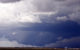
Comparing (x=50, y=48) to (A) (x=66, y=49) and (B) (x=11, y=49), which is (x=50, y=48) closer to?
(A) (x=66, y=49)

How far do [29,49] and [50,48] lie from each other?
106cm

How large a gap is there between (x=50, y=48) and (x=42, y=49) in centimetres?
42

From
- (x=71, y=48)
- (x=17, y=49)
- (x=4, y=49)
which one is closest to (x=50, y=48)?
(x=71, y=48)

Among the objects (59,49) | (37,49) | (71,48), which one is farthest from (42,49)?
(71,48)

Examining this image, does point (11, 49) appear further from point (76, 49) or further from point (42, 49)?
point (76, 49)

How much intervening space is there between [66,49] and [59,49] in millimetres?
380

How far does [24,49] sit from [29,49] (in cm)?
25

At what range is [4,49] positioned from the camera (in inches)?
322

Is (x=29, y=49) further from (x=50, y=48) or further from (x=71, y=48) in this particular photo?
(x=71, y=48)

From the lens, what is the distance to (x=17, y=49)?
823cm

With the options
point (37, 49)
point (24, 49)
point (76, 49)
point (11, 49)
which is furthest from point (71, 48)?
point (11, 49)

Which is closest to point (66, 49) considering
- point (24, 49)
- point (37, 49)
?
point (37, 49)

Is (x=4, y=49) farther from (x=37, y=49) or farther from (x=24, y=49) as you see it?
(x=37, y=49)

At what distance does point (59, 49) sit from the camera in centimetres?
834
